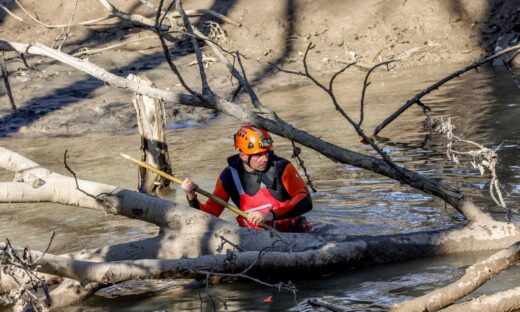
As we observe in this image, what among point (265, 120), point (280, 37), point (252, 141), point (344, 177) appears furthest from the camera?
point (280, 37)

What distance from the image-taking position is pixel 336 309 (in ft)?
19.8

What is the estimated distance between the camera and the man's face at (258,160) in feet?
32.2

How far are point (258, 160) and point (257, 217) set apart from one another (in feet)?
2.76

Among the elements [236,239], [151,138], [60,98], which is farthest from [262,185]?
[60,98]

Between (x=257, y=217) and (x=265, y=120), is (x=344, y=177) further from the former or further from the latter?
(x=265, y=120)

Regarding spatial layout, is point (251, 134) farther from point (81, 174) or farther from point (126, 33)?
point (126, 33)

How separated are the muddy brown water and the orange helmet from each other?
1568 mm

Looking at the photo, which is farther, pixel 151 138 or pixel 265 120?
pixel 151 138

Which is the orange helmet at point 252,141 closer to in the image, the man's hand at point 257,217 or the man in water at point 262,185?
the man in water at point 262,185

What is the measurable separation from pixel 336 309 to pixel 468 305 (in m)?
0.80

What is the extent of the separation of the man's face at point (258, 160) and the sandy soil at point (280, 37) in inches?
394

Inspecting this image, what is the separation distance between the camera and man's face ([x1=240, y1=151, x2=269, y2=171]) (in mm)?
9805

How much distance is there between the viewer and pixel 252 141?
31.9ft

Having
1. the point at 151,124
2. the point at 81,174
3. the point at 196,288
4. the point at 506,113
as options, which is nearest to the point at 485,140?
the point at 506,113
